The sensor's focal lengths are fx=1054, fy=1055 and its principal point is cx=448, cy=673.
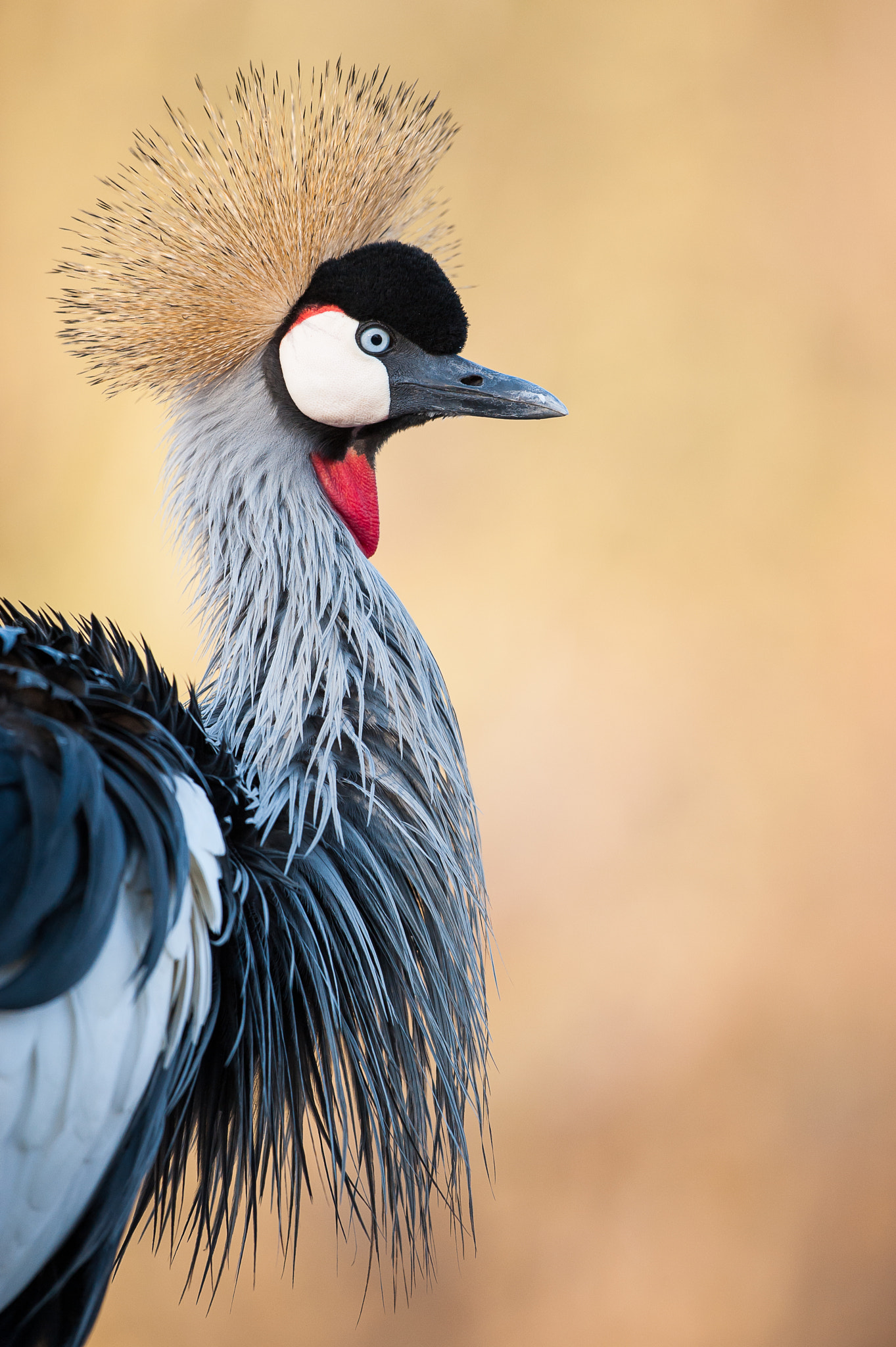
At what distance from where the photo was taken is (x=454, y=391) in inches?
29.8

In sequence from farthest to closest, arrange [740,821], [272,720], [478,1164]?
[740,821] < [478,1164] < [272,720]

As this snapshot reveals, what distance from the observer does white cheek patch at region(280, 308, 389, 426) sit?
72 cm

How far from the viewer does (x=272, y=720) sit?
0.69 metres

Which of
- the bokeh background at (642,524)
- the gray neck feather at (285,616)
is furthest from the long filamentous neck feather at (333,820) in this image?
the bokeh background at (642,524)

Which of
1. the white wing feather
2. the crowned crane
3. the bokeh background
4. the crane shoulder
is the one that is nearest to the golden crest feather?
the crowned crane

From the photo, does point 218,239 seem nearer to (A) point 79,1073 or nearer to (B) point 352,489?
(B) point 352,489

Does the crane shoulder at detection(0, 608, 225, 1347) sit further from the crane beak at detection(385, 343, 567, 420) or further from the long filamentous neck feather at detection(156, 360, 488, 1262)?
the crane beak at detection(385, 343, 567, 420)


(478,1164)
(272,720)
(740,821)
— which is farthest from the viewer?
(740,821)

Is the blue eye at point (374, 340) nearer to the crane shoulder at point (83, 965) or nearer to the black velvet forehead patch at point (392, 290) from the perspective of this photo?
the black velvet forehead patch at point (392, 290)


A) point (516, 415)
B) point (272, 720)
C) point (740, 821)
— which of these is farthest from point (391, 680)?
point (740, 821)

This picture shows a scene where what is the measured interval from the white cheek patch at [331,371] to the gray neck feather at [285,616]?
1.1 inches

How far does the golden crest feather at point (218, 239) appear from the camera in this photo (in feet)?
2.40

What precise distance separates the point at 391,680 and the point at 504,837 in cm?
78

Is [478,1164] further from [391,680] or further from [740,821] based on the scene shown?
[391,680]
